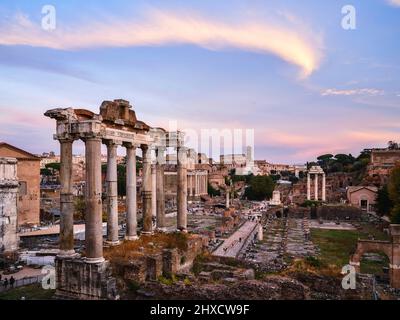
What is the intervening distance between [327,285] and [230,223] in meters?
27.7

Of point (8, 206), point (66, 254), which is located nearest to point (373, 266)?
point (66, 254)

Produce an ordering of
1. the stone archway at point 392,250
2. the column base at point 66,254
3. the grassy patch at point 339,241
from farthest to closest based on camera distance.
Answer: the grassy patch at point 339,241, the stone archway at point 392,250, the column base at point 66,254

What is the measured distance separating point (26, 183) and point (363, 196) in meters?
49.0

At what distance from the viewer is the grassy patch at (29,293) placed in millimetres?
12682

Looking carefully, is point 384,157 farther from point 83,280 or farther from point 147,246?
point 83,280

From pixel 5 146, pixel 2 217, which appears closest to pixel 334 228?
pixel 2 217

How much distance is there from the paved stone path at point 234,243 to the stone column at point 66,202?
1091 centimetres

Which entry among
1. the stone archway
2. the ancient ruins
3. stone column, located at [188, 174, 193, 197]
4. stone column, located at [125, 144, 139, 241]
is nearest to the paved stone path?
the stone archway

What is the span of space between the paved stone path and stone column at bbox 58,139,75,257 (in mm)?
10914

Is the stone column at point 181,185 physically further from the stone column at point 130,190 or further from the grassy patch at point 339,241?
the grassy patch at point 339,241

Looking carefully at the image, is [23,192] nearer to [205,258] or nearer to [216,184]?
[205,258]

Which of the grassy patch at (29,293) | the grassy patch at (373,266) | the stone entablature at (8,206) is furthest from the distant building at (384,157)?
the grassy patch at (29,293)

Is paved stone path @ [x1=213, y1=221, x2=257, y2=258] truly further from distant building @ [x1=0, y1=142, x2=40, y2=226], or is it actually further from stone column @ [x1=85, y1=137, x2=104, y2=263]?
distant building @ [x1=0, y1=142, x2=40, y2=226]

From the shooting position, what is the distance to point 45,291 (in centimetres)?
1334
